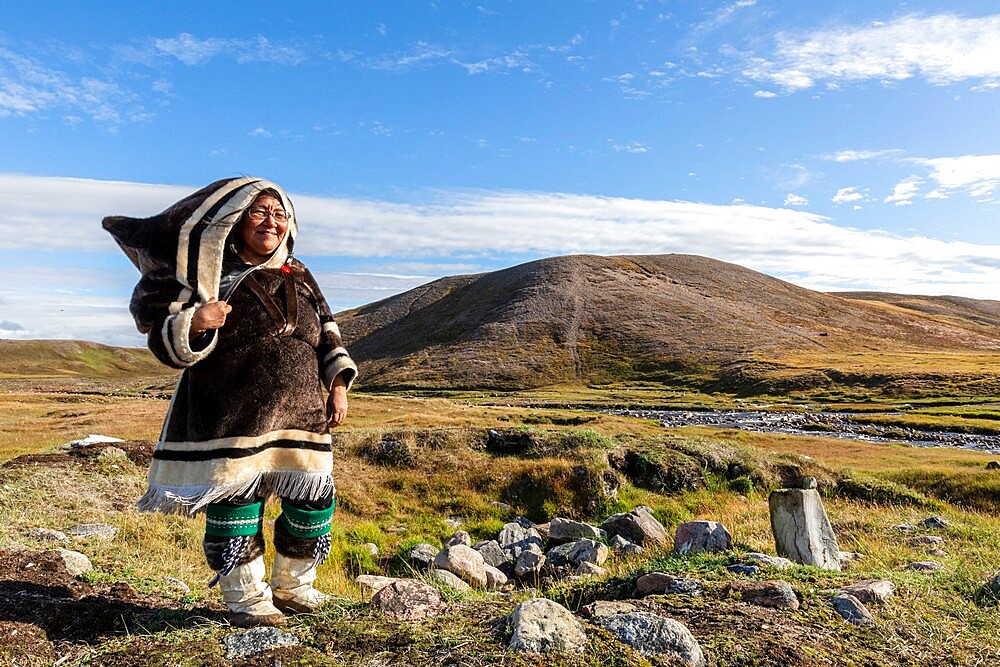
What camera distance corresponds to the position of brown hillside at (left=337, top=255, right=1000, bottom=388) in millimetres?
97000

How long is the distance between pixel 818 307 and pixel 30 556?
145 metres

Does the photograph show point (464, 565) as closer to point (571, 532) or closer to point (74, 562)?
point (571, 532)

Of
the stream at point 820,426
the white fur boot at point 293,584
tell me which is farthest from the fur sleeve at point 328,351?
the stream at point 820,426

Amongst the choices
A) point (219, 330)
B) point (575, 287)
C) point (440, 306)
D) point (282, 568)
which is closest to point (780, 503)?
point (282, 568)

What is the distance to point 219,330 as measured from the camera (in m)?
4.23

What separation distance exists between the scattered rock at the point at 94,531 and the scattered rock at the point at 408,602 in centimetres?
406

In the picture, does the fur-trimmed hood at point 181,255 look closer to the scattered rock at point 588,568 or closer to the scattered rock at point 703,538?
the scattered rock at point 703,538

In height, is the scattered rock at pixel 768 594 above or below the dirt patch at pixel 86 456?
above

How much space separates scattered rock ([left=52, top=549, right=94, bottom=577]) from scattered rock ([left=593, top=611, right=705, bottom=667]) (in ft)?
13.7

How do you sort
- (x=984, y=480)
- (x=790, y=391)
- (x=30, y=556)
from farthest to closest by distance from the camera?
A: (x=790, y=391) → (x=984, y=480) → (x=30, y=556)

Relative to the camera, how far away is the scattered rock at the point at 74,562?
16.8ft

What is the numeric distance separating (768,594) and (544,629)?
181cm

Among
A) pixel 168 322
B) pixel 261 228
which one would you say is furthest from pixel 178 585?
pixel 261 228

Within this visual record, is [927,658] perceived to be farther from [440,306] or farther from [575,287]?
[440,306]
